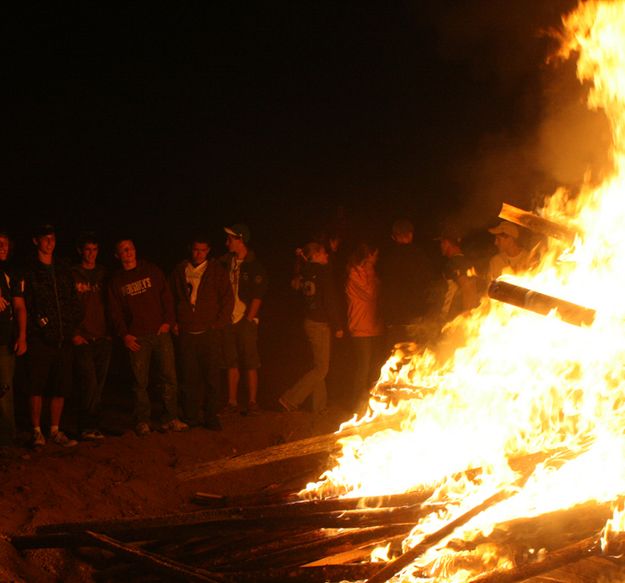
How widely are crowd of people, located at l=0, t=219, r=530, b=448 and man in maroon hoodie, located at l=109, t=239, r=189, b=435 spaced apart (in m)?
0.01

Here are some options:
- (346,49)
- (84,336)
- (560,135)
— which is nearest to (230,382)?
(84,336)

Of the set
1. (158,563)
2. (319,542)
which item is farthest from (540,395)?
(158,563)

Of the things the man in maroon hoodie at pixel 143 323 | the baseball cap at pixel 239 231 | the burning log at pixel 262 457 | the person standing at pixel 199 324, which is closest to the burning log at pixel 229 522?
the burning log at pixel 262 457

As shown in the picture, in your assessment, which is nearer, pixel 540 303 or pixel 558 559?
pixel 558 559

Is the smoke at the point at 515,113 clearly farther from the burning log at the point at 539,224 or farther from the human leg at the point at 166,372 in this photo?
the human leg at the point at 166,372

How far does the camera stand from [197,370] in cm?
832

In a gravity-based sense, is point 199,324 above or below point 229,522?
above

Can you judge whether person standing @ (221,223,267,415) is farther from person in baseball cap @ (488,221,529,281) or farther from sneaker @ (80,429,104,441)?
person in baseball cap @ (488,221,529,281)

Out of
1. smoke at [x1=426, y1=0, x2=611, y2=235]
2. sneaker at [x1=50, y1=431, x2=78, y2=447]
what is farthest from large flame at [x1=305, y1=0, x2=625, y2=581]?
smoke at [x1=426, y1=0, x2=611, y2=235]

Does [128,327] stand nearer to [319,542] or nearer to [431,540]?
[319,542]

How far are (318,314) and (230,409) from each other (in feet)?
5.72

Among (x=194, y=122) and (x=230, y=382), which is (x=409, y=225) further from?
(x=194, y=122)

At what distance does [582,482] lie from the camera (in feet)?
14.6

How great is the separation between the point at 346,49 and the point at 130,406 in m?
11.4
